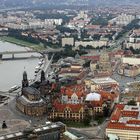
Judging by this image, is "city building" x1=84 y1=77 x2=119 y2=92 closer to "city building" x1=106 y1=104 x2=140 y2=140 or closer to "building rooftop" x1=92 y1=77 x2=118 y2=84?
"building rooftop" x1=92 y1=77 x2=118 y2=84

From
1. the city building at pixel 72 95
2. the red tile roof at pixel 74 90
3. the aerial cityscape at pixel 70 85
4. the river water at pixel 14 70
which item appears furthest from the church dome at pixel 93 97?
the river water at pixel 14 70

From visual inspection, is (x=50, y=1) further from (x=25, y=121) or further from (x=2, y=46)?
(x=25, y=121)

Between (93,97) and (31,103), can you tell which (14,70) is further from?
(31,103)

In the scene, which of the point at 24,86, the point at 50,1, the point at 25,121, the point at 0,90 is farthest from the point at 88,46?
the point at 50,1

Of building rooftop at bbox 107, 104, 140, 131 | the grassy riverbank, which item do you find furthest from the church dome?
the grassy riverbank

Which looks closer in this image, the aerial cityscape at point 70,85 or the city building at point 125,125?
the city building at point 125,125

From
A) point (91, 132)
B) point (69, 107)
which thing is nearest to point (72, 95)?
point (69, 107)

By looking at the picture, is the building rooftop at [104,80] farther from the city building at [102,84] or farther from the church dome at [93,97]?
the church dome at [93,97]

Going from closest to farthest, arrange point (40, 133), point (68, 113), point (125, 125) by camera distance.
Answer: point (40, 133) → point (125, 125) → point (68, 113)
